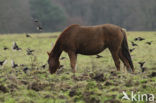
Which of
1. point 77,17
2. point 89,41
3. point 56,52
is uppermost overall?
point 77,17

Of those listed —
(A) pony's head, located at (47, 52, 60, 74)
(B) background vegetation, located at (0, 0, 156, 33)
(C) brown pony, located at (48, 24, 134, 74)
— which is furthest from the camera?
(B) background vegetation, located at (0, 0, 156, 33)

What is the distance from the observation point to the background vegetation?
65.1 metres

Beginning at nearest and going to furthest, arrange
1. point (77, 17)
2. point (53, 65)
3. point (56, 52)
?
1. point (53, 65)
2. point (56, 52)
3. point (77, 17)

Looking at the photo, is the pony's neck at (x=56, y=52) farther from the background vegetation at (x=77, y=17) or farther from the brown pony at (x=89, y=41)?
the background vegetation at (x=77, y=17)

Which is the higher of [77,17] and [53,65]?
[77,17]

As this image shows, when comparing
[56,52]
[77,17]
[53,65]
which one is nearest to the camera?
[53,65]

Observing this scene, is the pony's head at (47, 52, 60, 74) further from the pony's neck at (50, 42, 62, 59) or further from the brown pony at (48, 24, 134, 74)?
the pony's neck at (50, 42, 62, 59)

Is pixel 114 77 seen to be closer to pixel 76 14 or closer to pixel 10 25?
pixel 10 25

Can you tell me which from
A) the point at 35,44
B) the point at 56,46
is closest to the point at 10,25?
the point at 35,44

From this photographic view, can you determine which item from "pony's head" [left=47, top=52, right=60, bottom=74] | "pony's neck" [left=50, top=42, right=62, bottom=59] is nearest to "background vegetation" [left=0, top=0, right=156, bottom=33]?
"pony's neck" [left=50, top=42, right=62, bottom=59]

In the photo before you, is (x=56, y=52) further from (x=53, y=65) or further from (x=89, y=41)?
(x=89, y=41)

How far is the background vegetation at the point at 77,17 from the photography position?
2564 inches

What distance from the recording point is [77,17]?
270ft

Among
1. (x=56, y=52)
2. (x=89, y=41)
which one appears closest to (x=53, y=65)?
(x=56, y=52)
